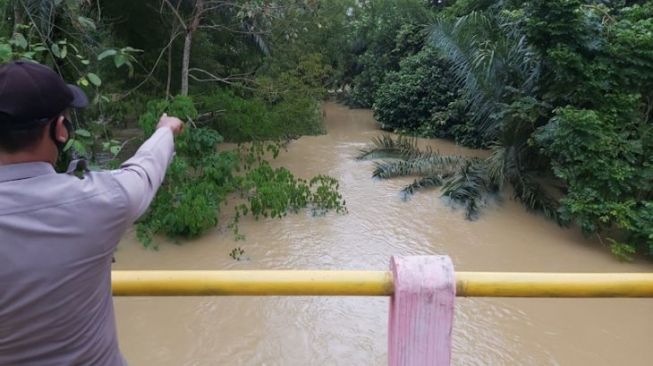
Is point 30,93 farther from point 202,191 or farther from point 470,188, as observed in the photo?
point 470,188

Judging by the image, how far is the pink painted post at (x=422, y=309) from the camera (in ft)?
4.72

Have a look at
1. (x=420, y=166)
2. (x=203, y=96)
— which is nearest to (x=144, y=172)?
(x=203, y=96)

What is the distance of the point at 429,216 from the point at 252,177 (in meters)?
2.85

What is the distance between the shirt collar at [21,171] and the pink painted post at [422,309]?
3.06ft

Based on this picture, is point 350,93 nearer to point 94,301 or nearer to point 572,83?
point 572,83

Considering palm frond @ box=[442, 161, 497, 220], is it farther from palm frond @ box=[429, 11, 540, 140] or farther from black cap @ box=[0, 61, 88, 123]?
black cap @ box=[0, 61, 88, 123]

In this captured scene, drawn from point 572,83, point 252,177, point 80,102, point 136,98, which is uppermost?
point 80,102

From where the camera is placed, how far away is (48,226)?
0.99 metres

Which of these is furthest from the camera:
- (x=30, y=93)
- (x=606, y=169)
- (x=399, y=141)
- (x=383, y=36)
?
(x=383, y=36)

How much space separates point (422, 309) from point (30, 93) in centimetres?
113

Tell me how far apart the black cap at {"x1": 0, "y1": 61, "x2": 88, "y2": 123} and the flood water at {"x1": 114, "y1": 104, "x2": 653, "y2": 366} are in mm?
3955

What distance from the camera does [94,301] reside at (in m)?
1.13

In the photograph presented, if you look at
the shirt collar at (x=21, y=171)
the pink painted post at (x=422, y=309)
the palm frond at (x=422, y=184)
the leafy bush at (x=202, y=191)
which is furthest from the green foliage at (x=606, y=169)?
the shirt collar at (x=21, y=171)

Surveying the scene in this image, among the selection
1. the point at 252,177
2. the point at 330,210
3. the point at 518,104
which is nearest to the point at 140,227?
the point at 252,177
